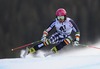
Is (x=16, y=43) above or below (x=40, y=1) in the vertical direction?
below

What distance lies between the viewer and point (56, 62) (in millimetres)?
2094

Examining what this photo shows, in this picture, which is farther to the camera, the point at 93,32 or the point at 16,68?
the point at 93,32

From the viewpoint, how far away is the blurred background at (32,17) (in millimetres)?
7555

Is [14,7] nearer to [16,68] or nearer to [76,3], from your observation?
[76,3]

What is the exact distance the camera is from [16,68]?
1.91 meters

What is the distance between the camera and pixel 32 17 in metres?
7.62

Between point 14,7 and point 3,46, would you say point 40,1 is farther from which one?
point 3,46

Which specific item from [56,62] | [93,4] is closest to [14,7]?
[93,4]

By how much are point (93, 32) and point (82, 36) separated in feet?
1.11

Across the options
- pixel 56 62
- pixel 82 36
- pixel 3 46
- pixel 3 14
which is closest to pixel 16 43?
pixel 3 46

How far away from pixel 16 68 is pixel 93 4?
6502mm

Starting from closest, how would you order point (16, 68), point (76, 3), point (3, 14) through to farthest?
1. point (16, 68)
2. point (3, 14)
3. point (76, 3)

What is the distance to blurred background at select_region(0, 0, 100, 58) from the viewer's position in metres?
7.55

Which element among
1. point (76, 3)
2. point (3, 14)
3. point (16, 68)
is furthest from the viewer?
point (76, 3)
